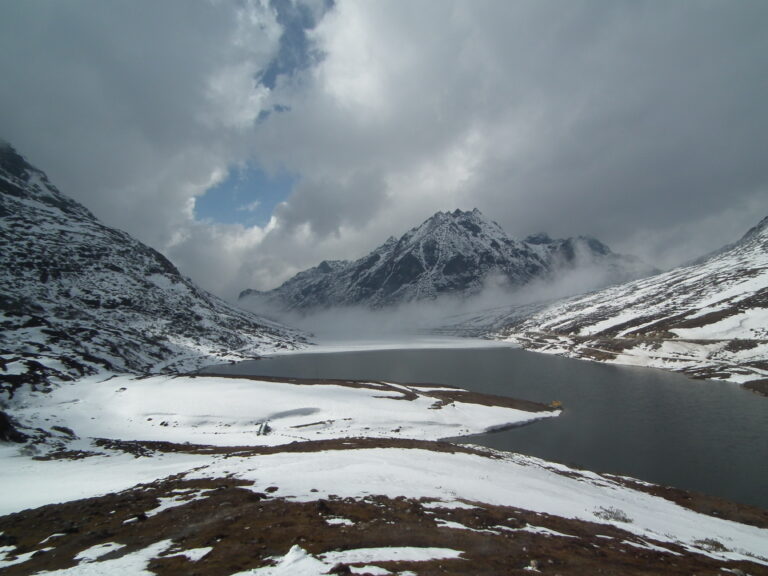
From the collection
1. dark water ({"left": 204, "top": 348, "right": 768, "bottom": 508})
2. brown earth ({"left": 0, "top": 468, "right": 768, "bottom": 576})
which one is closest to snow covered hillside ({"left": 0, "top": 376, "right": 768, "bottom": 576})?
brown earth ({"left": 0, "top": 468, "right": 768, "bottom": 576})

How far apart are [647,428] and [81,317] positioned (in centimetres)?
16979

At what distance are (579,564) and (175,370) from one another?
131480mm

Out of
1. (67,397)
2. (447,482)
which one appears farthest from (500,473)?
(67,397)

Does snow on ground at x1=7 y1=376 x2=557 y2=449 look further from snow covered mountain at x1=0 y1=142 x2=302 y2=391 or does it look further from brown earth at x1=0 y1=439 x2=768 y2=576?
brown earth at x1=0 y1=439 x2=768 y2=576

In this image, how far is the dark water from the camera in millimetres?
39844

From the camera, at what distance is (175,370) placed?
122438 millimetres

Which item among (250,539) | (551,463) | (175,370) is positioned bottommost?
(551,463)

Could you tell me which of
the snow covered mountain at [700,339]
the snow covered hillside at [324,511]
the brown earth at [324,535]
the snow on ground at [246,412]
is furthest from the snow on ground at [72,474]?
the snow covered mountain at [700,339]

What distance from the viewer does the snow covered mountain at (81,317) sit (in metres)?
88.8

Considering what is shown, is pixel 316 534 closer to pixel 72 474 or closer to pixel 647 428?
pixel 72 474

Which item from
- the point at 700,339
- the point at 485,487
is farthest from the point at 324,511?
the point at 700,339

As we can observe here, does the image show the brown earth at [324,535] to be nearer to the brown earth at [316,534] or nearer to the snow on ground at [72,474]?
the brown earth at [316,534]

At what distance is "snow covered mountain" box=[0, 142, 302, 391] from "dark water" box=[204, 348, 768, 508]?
66719 millimetres

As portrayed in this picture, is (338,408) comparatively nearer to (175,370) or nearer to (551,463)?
(551,463)
